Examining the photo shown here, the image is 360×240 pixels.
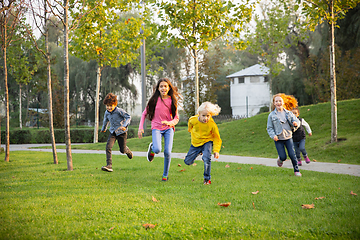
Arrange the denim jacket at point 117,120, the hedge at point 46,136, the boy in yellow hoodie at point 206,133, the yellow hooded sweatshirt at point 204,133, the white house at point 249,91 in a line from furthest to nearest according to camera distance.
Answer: the white house at point 249,91, the hedge at point 46,136, the denim jacket at point 117,120, the yellow hooded sweatshirt at point 204,133, the boy in yellow hoodie at point 206,133

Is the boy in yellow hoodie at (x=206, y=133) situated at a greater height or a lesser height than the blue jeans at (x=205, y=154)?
greater

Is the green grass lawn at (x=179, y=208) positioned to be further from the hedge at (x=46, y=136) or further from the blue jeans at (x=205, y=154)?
the hedge at (x=46, y=136)

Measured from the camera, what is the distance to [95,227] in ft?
10.7

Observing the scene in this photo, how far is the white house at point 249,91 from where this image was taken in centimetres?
3938

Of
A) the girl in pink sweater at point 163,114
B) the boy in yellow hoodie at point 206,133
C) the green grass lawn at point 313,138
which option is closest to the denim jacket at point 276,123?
the boy in yellow hoodie at point 206,133

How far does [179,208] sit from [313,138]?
9.97 m

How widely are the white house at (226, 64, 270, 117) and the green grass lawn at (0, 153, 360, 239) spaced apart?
33.8 metres

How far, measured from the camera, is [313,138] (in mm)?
12312

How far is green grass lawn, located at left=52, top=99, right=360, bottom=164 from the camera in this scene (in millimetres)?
10297

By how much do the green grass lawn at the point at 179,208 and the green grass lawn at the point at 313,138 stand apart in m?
4.27

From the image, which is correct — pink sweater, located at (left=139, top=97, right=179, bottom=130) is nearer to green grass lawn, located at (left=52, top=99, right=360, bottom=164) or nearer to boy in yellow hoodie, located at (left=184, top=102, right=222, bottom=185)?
boy in yellow hoodie, located at (left=184, top=102, right=222, bottom=185)

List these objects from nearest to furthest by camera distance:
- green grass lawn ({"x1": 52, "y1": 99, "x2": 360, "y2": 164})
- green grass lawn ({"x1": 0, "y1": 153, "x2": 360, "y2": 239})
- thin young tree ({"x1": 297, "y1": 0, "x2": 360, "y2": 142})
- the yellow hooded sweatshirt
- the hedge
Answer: green grass lawn ({"x1": 0, "y1": 153, "x2": 360, "y2": 239}) → the yellow hooded sweatshirt → green grass lawn ({"x1": 52, "y1": 99, "x2": 360, "y2": 164}) → thin young tree ({"x1": 297, "y1": 0, "x2": 360, "y2": 142}) → the hedge

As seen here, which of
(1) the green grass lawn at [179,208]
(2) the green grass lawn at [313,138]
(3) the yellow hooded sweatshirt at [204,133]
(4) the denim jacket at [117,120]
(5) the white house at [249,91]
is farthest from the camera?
(5) the white house at [249,91]

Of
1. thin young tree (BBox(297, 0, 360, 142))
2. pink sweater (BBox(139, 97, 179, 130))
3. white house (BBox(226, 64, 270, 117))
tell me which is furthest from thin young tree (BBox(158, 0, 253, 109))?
white house (BBox(226, 64, 270, 117))
